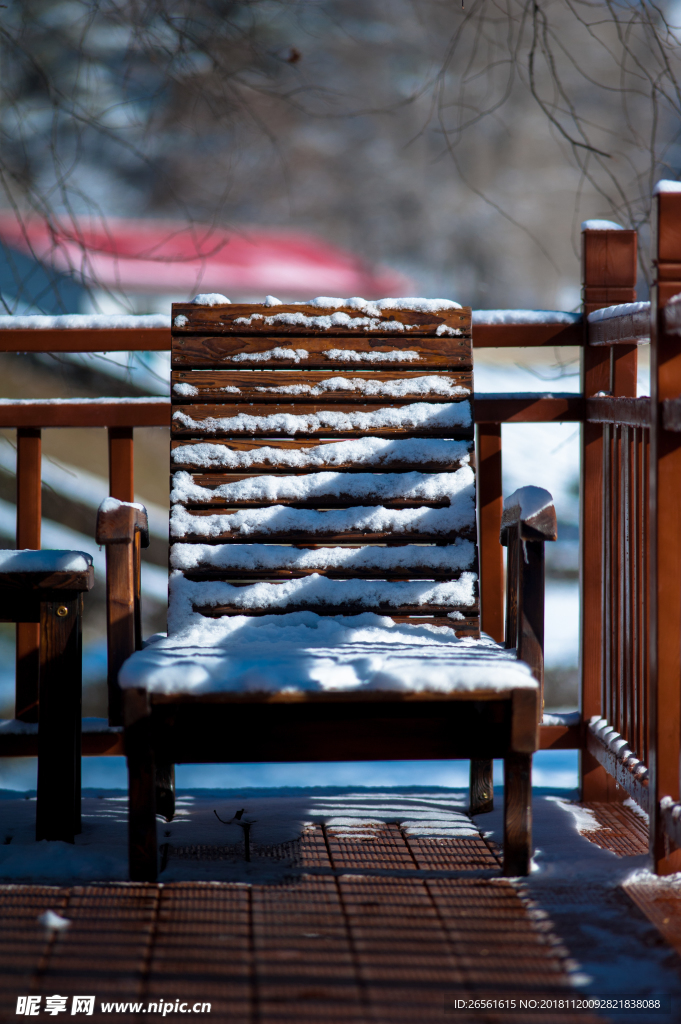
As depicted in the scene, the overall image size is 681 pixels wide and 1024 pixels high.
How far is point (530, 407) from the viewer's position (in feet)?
7.57

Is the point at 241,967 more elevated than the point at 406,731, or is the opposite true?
the point at 406,731

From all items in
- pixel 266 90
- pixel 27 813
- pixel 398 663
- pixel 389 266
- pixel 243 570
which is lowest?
pixel 27 813

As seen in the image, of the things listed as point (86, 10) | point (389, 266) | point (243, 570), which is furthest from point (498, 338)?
point (86, 10)

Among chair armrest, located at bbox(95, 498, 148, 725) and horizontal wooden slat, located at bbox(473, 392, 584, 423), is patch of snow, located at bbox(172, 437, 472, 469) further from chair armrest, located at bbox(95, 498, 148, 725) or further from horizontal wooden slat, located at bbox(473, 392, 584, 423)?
chair armrest, located at bbox(95, 498, 148, 725)

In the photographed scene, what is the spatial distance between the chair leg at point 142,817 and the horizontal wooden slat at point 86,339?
3.39ft

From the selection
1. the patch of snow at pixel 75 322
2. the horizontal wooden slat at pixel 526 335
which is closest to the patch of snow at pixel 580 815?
the horizontal wooden slat at pixel 526 335

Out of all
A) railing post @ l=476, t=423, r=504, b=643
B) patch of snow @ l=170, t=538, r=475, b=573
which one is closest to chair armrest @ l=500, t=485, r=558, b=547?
patch of snow @ l=170, t=538, r=475, b=573

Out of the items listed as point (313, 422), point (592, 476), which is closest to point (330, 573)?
point (313, 422)

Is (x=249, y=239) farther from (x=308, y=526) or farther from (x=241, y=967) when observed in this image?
(x=241, y=967)

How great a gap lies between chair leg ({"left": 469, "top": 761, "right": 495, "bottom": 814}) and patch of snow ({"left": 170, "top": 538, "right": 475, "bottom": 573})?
0.48 m

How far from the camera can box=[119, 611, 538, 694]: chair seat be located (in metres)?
1.56

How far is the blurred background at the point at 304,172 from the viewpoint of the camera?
14.6 ft

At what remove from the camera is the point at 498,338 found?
232cm

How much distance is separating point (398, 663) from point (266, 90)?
3.96 metres
